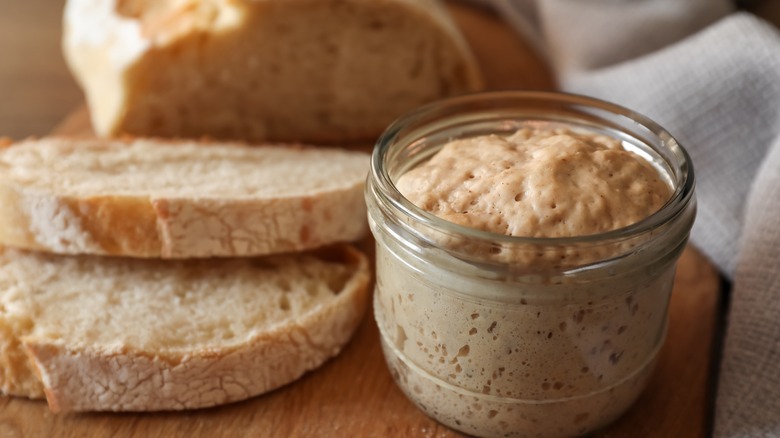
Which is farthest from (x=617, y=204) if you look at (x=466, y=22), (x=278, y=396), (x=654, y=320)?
(x=466, y=22)

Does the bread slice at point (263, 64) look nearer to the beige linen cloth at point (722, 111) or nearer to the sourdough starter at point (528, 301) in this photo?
the beige linen cloth at point (722, 111)

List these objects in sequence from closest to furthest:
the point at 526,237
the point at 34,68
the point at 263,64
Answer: the point at 526,237, the point at 263,64, the point at 34,68

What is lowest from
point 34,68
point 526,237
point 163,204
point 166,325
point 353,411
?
point 353,411

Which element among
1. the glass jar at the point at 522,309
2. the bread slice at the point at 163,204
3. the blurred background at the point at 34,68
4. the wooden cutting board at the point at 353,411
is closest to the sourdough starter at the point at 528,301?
the glass jar at the point at 522,309

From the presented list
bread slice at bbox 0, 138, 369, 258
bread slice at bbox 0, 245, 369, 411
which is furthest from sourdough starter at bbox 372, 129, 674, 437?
bread slice at bbox 0, 138, 369, 258

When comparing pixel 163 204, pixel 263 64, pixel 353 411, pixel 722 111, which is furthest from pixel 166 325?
pixel 722 111

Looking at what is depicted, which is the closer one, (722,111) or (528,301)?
(528,301)

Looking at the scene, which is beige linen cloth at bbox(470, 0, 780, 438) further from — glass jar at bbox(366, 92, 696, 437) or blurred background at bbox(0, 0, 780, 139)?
blurred background at bbox(0, 0, 780, 139)

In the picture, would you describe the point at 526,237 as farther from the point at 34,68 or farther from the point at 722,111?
the point at 34,68
